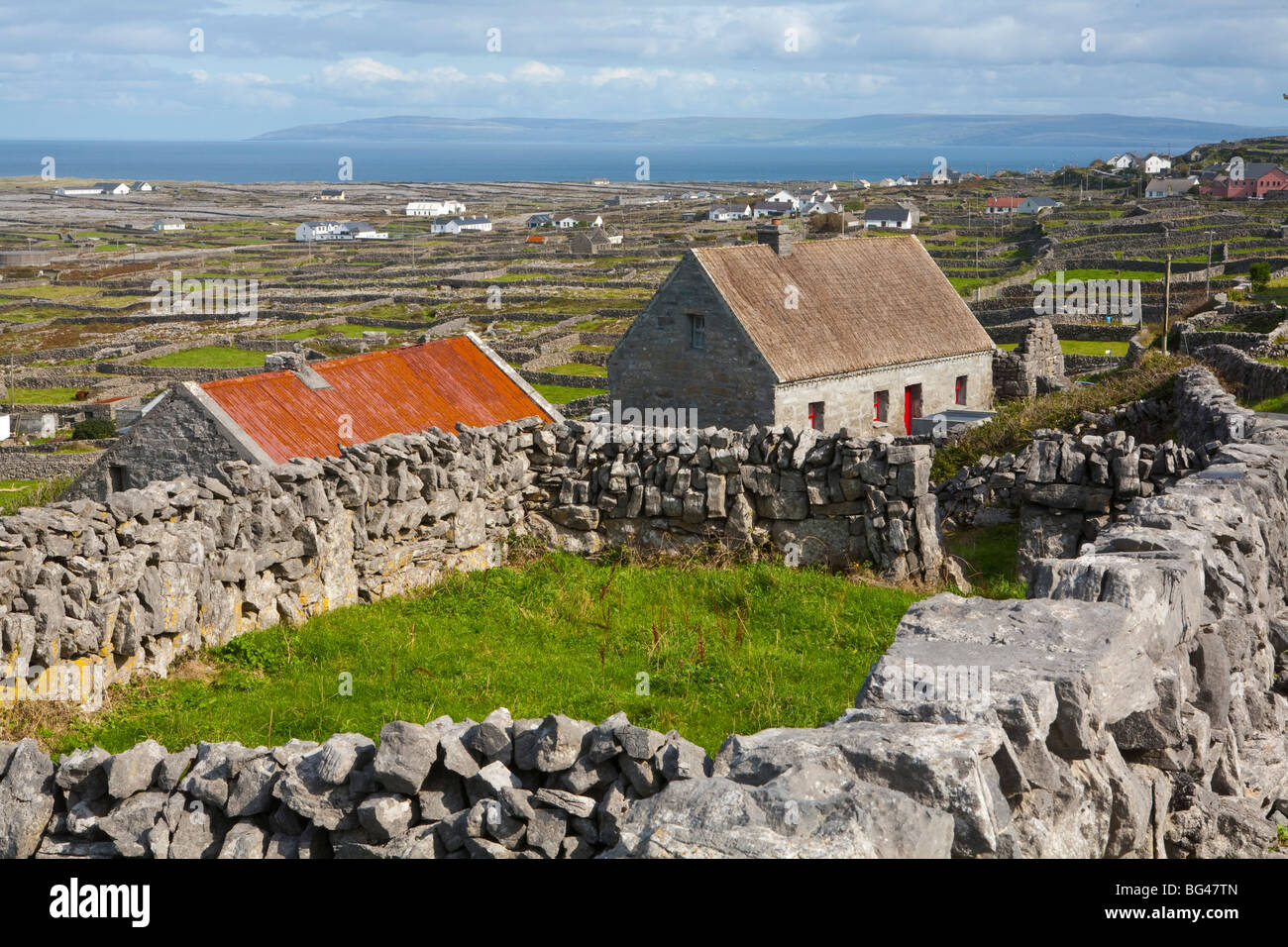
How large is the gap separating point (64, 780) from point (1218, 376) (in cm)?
2504

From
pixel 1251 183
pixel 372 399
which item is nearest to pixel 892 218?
pixel 1251 183

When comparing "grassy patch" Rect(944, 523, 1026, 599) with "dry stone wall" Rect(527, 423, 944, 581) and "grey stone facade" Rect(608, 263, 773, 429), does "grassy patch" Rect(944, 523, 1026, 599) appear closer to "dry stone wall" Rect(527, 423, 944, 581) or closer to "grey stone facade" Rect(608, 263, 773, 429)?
"dry stone wall" Rect(527, 423, 944, 581)

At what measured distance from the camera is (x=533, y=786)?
6.16m

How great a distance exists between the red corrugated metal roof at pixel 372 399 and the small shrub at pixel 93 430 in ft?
135

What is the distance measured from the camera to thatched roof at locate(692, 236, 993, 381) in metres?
35.1

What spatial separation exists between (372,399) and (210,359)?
6384cm

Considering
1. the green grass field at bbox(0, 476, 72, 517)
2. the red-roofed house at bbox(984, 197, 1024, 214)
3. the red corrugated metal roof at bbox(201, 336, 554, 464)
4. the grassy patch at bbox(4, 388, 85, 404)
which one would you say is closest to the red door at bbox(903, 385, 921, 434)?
the red corrugated metal roof at bbox(201, 336, 554, 464)

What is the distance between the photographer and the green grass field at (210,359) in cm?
7705

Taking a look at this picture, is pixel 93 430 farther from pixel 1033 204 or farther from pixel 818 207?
pixel 818 207

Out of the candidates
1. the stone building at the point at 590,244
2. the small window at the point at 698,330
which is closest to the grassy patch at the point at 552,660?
the small window at the point at 698,330

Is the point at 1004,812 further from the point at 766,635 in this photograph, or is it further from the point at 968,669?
the point at 766,635

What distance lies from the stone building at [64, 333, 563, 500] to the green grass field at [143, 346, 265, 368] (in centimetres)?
5541

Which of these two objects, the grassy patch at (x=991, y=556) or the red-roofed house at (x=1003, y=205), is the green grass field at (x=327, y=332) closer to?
the grassy patch at (x=991, y=556)
